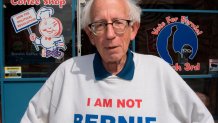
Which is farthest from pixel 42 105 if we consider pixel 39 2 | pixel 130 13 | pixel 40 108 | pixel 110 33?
pixel 39 2

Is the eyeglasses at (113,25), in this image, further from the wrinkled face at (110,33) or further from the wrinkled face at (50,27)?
the wrinkled face at (50,27)

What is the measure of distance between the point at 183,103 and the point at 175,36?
11.5ft

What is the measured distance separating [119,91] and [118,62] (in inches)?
6.5

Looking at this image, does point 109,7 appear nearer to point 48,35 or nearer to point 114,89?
point 114,89

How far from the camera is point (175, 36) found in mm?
5289

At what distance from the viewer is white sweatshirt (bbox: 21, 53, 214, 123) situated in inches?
72.4

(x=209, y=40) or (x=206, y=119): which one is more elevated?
(x=209, y=40)

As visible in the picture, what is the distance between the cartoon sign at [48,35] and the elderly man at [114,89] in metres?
Answer: 3.02

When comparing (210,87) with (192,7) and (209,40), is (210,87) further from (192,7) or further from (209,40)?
(192,7)

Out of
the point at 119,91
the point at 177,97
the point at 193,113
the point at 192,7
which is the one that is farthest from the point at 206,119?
the point at 192,7

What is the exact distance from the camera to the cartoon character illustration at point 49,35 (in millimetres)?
4883

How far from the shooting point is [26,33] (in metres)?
4.89

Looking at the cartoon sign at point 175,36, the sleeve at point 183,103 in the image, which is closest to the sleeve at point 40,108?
the sleeve at point 183,103

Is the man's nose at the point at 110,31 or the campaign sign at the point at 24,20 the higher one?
the campaign sign at the point at 24,20
